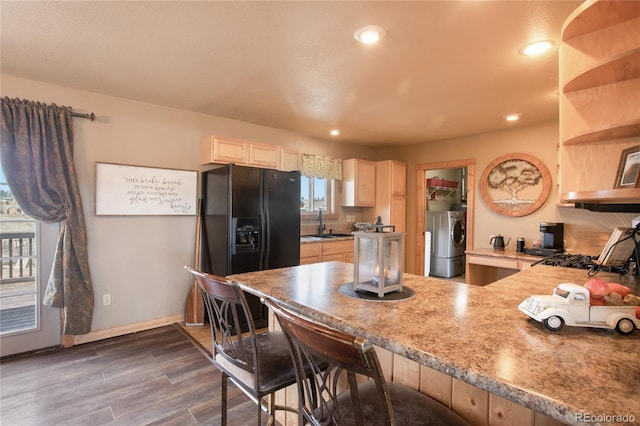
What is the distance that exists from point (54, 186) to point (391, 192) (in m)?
4.15

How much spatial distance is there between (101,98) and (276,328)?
287 cm

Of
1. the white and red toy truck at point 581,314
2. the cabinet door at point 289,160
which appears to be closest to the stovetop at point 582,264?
the white and red toy truck at point 581,314

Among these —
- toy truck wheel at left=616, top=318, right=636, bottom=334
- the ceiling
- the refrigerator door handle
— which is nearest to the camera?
toy truck wheel at left=616, top=318, right=636, bottom=334

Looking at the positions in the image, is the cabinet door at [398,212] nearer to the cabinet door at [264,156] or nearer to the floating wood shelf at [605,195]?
the cabinet door at [264,156]

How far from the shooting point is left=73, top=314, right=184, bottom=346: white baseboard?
9.89ft

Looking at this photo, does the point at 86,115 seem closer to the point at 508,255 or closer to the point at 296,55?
the point at 296,55

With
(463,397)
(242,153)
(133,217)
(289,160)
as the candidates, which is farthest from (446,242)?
(463,397)

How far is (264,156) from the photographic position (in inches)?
154

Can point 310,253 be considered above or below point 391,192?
below

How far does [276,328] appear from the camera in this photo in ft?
5.98

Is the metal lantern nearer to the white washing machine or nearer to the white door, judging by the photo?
the white door

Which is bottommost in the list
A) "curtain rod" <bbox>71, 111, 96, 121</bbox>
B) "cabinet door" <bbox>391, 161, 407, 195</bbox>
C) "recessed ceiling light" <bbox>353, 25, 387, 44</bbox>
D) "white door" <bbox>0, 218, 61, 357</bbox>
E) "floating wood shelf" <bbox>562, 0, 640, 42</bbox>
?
"white door" <bbox>0, 218, 61, 357</bbox>

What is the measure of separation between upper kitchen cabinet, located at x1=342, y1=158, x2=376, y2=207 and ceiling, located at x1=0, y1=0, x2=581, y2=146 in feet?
4.69

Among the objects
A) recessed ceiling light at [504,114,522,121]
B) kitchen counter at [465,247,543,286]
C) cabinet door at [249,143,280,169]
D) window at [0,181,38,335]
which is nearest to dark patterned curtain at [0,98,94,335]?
window at [0,181,38,335]
